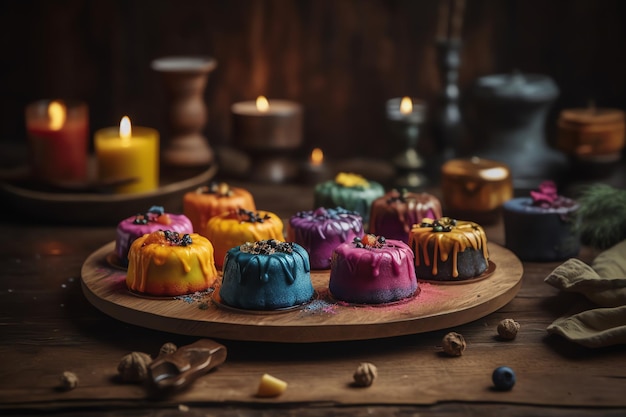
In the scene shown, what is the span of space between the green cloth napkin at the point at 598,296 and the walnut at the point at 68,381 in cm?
82

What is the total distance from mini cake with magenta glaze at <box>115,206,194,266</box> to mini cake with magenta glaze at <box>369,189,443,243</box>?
0.40 metres

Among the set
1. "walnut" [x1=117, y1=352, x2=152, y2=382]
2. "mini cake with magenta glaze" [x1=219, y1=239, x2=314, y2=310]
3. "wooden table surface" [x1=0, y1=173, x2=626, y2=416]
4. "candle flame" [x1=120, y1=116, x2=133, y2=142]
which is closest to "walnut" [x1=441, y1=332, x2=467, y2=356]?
"wooden table surface" [x1=0, y1=173, x2=626, y2=416]

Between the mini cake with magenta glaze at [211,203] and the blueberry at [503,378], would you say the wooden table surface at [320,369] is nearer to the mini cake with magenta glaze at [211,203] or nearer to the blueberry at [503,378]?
the blueberry at [503,378]

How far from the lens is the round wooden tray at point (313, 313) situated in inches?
67.1

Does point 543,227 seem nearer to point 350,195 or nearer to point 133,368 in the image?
point 350,195

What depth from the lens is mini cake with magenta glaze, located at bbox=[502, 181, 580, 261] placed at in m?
2.21

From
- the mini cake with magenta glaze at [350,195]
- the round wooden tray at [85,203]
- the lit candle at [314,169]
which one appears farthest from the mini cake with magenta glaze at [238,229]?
the lit candle at [314,169]

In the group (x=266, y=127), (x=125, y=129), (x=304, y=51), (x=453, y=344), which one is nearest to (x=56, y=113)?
(x=125, y=129)

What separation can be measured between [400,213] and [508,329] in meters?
0.42

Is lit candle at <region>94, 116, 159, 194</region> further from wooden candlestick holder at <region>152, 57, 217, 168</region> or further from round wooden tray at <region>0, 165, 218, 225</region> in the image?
wooden candlestick holder at <region>152, 57, 217, 168</region>

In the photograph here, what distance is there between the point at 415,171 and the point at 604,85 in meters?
0.72

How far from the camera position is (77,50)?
10.3 feet

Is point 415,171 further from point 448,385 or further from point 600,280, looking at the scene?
point 448,385

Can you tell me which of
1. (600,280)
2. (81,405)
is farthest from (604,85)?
(81,405)
